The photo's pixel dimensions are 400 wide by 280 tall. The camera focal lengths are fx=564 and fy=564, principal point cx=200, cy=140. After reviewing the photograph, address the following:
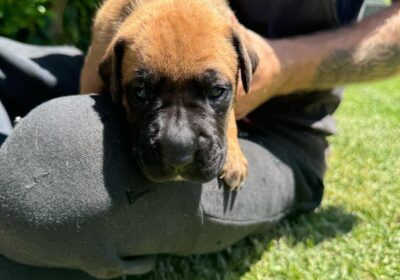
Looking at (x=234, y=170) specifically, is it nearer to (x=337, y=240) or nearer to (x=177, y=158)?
(x=177, y=158)

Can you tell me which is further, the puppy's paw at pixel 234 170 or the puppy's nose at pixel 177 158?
the puppy's paw at pixel 234 170

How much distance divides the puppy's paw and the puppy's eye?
0.38 meters

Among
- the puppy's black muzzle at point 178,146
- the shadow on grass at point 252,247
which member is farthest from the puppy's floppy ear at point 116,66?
the shadow on grass at point 252,247

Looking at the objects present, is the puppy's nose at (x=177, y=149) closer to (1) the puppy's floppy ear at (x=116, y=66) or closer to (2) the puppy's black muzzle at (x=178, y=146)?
(2) the puppy's black muzzle at (x=178, y=146)

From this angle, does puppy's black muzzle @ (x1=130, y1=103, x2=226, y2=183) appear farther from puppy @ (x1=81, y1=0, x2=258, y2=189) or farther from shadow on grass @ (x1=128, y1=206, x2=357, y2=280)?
shadow on grass @ (x1=128, y1=206, x2=357, y2=280)

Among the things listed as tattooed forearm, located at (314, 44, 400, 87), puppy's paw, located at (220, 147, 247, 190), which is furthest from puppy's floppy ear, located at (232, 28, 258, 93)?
tattooed forearm, located at (314, 44, 400, 87)

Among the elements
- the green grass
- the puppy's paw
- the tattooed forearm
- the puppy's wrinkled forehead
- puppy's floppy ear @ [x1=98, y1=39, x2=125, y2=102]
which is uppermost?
the puppy's wrinkled forehead

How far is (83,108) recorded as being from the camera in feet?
7.80

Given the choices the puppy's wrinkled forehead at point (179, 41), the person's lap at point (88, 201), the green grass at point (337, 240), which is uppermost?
the puppy's wrinkled forehead at point (179, 41)

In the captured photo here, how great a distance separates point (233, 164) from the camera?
8.93 ft

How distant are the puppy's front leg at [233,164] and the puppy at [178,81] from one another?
5 cm

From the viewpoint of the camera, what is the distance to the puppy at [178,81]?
221cm

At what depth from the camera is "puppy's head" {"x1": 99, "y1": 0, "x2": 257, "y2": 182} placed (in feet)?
7.25

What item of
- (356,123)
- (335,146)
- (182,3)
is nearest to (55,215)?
(182,3)
